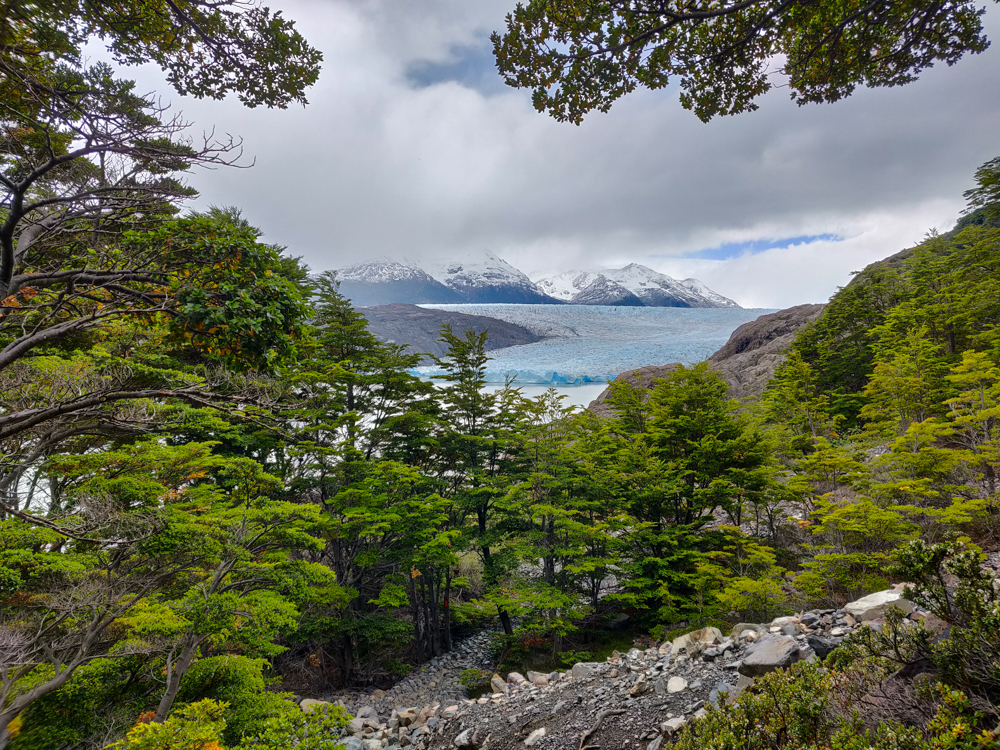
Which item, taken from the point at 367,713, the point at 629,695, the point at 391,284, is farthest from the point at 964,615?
the point at 391,284

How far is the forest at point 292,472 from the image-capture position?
3.53 metres

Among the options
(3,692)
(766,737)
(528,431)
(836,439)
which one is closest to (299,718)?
(3,692)

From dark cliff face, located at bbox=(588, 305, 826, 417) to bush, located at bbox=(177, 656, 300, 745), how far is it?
20.3m

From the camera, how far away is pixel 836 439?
51.5 feet

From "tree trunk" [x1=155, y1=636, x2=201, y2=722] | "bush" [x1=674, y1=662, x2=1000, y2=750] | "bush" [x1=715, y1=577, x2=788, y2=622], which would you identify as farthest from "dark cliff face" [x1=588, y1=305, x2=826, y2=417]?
"bush" [x1=674, y1=662, x2=1000, y2=750]

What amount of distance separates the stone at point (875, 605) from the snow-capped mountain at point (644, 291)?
62823mm

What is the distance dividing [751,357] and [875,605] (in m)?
28.6

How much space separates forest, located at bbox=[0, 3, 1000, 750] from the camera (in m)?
3.53

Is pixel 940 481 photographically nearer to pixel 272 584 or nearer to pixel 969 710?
pixel 969 710

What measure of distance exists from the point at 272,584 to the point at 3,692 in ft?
10.7

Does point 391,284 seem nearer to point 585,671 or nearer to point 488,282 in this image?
point 488,282

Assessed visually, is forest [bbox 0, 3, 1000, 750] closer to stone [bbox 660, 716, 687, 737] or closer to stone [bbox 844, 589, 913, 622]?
stone [bbox 844, 589, 913, 622]

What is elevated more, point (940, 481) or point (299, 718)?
point (940, 481)

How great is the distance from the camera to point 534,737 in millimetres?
5070
